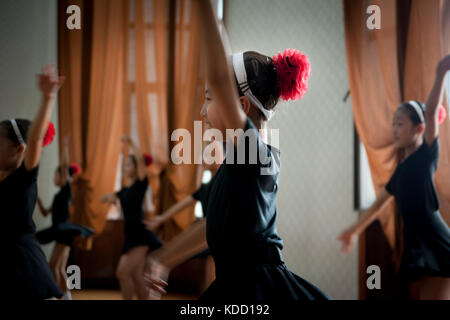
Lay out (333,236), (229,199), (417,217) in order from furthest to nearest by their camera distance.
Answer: (333,236)
(417,217)
(229,199)

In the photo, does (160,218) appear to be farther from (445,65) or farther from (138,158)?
(445,65)

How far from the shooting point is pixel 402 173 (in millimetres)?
2225

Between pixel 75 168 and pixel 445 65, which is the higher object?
pixel 445 65

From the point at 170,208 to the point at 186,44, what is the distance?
1467 mm

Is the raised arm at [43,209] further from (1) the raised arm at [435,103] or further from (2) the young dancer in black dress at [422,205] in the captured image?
(1) the raised arm at [435,103]

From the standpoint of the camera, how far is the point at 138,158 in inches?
132

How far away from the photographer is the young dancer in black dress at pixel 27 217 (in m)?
1.53

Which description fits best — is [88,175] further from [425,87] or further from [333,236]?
[425,87]

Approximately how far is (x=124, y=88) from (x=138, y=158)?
0.83m

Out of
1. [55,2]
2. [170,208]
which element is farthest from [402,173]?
[55,2]

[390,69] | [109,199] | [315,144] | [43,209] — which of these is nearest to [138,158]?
[109,199]

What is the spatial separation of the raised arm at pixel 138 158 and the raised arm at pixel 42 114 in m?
1.67

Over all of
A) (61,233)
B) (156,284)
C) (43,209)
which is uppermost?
(156,284)

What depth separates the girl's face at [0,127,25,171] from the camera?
1.66 meters
